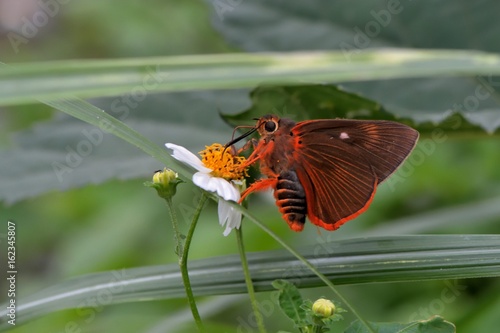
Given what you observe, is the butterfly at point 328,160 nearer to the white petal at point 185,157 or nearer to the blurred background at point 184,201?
the white petal at point 185,157

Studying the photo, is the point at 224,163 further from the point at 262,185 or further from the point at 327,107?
the point at 327,107

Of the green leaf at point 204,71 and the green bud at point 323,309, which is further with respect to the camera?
the green bud at point 323,309

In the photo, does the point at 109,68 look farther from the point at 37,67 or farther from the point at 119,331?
the point at 119,331

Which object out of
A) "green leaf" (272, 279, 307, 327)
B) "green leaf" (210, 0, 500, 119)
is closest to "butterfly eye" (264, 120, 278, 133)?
"green leaf" (272, 279, 307, 327)

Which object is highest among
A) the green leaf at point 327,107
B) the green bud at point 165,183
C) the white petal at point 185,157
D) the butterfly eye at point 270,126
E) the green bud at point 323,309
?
the green leaf at point 327,107

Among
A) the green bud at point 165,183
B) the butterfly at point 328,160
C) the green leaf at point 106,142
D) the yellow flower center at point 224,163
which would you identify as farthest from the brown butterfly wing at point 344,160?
the green leaf at point 106,142

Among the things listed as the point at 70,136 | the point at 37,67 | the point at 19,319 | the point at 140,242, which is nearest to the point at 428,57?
the point at 37,67
